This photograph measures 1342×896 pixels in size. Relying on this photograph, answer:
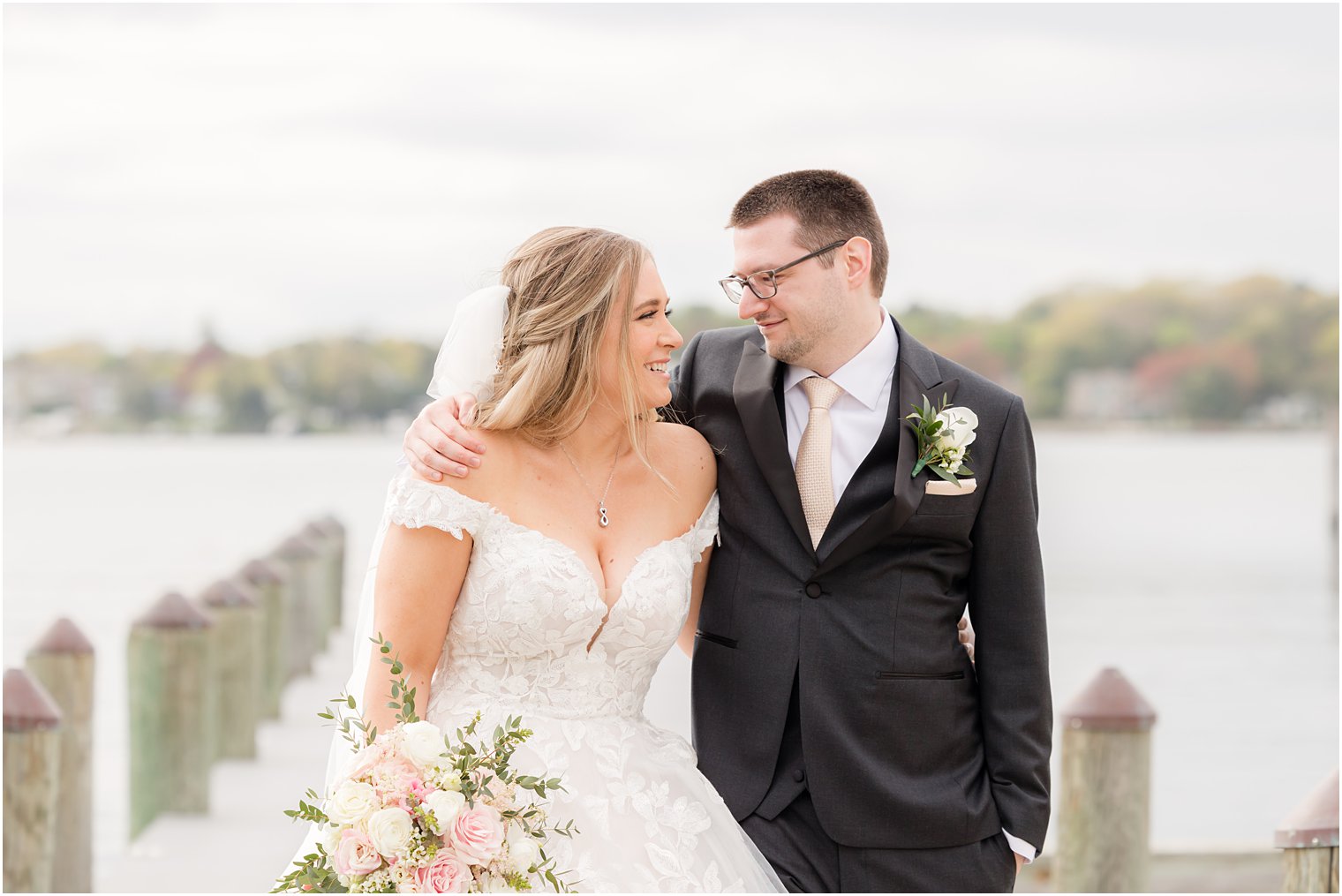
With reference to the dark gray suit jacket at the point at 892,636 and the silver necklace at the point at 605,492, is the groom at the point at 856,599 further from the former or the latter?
the silver necklace at the point at 605,492

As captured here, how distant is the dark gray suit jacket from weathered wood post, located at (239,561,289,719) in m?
6.69

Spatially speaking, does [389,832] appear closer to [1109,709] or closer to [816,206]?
[816,206]

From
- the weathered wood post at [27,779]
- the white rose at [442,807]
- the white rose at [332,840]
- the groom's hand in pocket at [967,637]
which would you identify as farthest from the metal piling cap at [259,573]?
the white rose at [442,807]

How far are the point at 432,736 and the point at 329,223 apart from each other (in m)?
56.2

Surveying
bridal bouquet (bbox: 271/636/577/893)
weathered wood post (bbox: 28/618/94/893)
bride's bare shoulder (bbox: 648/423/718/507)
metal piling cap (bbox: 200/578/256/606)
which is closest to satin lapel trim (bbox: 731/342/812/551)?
bride's bare shoulder (bbox: 648/423/718/507)

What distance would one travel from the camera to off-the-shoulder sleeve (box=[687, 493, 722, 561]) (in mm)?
3318

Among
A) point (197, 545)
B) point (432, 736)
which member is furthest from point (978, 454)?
point (197, 545)

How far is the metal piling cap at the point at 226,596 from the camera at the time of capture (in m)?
7.99

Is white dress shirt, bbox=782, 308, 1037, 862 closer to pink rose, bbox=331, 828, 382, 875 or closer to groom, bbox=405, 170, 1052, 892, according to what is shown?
groom, bbox=405, 170, 1052, 892

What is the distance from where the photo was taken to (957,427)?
3182 mm

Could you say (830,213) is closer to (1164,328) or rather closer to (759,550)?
(759,550)

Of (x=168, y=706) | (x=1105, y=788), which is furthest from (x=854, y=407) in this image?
(x=168, y=706)

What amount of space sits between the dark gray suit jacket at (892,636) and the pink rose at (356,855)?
1167mm

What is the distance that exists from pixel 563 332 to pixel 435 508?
0.50 m
